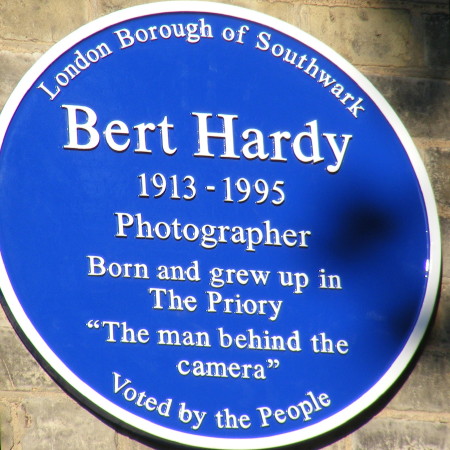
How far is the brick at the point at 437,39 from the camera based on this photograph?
440cm

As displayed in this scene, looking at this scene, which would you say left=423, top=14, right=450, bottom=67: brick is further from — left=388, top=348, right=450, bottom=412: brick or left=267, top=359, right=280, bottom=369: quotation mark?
left=267, top=359, right=280, bottom=369: quotation mark

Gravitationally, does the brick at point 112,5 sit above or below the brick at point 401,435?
above

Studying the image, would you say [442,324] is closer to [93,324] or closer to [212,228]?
[212,228]

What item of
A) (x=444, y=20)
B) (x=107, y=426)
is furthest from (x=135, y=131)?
(x=444, y=20)

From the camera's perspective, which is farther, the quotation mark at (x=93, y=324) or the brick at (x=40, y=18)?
the brick at (x=40, y=18)

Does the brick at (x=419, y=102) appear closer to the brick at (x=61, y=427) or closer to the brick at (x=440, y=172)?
the brick at (x=440, y=172)

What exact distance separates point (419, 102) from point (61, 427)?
1609 millimetres

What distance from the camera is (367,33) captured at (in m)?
4.38

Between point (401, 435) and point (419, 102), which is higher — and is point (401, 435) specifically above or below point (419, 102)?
below

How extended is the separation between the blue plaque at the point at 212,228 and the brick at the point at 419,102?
10 cm

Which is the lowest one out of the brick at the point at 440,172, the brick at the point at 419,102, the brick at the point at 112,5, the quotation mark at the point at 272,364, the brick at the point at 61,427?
the brick at the point at 61,427

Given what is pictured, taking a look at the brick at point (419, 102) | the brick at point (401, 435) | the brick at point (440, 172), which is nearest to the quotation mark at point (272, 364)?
the brick at point (401, 435)

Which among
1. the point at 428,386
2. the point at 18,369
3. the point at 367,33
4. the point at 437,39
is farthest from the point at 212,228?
the point at 437,39

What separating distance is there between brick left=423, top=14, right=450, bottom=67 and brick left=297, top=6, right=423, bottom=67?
0.04m
